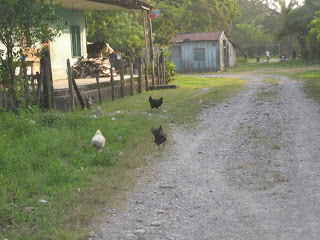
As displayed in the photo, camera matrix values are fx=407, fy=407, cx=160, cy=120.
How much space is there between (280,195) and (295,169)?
123 centimetres

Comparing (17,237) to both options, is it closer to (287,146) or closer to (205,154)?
(205,154)

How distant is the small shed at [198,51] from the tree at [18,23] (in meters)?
25.7

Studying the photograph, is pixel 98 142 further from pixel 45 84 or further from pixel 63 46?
pixel 63 46

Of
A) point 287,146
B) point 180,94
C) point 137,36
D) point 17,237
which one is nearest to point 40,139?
point 17,237

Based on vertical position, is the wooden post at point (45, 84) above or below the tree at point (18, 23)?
below

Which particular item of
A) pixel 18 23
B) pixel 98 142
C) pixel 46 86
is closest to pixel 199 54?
pixel 46 86

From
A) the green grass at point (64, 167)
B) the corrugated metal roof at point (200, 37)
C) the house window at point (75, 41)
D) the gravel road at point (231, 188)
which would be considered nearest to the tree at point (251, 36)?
the corrugated metal roof at point (200, 37)

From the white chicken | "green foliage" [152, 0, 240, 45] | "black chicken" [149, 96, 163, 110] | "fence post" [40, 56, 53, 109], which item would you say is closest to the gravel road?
the white chicken

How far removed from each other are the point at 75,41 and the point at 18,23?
387 inches

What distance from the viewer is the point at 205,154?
7691 mm

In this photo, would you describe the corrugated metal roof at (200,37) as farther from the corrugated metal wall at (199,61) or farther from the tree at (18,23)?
the tree at (18,23)

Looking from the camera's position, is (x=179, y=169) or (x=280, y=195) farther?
(x=179, y=169)

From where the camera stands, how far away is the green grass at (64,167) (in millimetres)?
4758

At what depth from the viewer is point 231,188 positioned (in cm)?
577
